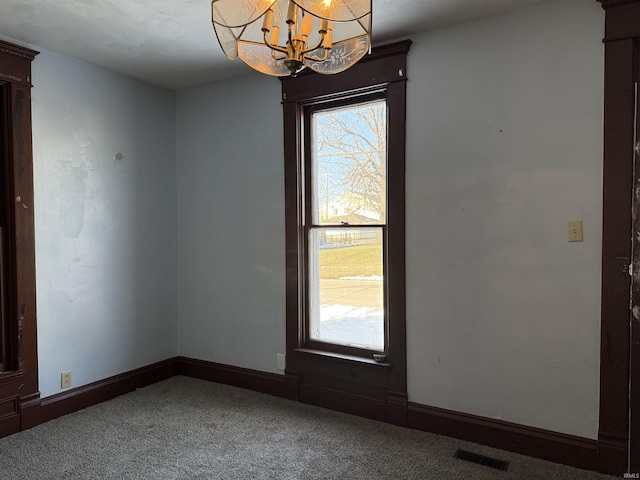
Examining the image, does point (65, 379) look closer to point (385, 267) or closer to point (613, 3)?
point (385, 267)

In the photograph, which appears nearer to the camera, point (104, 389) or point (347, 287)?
point (347, 287)

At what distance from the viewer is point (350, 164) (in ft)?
10.2

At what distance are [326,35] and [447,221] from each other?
1503 millimetres

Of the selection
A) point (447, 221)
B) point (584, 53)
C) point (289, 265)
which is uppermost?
point (584, 53)

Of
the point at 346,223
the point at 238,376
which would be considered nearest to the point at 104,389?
the point at 238,376

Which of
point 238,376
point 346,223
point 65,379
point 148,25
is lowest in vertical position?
point 238,376

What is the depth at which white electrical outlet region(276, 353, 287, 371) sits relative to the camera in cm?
339

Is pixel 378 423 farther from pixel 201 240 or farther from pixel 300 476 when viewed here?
pixel 201 240

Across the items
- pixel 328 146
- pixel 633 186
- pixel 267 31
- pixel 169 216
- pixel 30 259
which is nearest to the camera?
pixel 267 31

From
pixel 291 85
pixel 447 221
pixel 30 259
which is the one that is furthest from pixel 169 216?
pixel 447 221

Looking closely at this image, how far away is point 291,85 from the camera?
327 cm

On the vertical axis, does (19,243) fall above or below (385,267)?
above

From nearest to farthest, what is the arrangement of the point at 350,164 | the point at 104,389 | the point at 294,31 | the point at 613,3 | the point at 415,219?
the point at 294,31, the point at 613,3, the point at 415,219, the point at 350,164, the point at 104,389

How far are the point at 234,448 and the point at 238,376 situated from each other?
0.99 m
